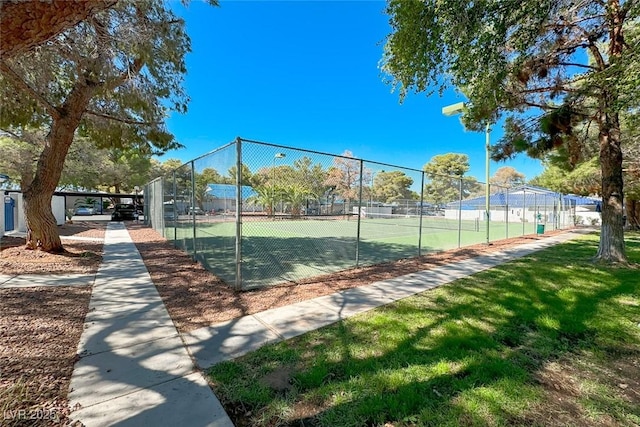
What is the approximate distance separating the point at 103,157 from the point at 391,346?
22.8 metres

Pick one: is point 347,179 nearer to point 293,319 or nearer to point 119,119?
point 293,319

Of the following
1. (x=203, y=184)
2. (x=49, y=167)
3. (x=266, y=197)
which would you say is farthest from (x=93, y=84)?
(x=266, y=197)

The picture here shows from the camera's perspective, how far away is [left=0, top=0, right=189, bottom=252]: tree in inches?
208

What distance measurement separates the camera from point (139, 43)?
5336 mm

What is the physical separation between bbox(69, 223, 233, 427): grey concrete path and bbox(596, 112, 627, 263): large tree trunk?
8724mm

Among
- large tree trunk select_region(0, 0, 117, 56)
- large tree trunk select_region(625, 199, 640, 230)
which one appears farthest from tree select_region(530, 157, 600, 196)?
large tree trunk select_region(0, 0, 117, 56)

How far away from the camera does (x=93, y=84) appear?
6.63 metres

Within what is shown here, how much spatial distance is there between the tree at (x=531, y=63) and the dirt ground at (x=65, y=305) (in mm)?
3731

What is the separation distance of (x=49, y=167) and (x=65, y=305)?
14.9ft

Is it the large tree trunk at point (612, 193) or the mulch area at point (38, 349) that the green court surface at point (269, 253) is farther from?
the large tree trunk at point (612, 193)

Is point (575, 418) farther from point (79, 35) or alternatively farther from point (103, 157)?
point (103, 157)

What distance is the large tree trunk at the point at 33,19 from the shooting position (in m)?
1.38

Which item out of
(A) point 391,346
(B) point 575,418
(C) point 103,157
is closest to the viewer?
(B) point 575,418

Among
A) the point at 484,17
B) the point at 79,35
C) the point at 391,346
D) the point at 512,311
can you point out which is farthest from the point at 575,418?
the point at 79,35
